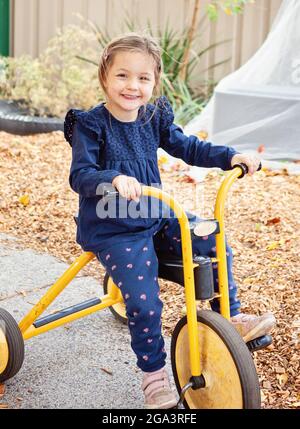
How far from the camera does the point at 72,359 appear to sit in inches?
111

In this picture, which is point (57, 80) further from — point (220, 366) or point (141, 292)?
point (220, 366)

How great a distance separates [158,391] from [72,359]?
0.50 metres

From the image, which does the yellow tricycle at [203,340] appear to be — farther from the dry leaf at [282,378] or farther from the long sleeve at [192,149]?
the dry leaf at [282,378]

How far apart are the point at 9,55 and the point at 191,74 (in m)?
1.67

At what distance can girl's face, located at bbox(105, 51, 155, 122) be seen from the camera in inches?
96.2

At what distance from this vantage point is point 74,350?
9.51 ft

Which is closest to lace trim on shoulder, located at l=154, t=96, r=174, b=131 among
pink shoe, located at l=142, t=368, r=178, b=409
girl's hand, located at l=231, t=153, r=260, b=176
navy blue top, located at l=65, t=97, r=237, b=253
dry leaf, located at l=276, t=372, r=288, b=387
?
navy blue top, located at l=65, t=97, r=237, b=253

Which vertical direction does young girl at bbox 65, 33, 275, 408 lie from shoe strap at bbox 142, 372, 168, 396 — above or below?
above

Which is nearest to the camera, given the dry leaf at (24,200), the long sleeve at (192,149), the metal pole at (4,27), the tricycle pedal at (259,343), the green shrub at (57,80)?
the tricycle pedal at (259,343)

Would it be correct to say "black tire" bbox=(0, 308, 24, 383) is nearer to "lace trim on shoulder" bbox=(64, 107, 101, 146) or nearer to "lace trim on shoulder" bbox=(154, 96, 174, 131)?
"lace trim on shoulder" bbox=(64, 107, 101, 146)

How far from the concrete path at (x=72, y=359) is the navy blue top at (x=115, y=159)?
18.8 inches

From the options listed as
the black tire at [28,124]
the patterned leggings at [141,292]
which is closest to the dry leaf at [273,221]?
the patterned leggings at [141,292]

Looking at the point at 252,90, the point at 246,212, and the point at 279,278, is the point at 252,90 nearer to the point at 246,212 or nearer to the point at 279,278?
the point at 246,212

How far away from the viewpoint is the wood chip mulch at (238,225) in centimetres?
283
